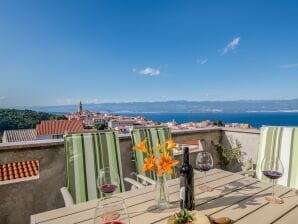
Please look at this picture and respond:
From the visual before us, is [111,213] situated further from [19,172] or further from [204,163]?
[19,172]

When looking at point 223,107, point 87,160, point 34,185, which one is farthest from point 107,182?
point 223,107

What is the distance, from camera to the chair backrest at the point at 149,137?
7.08ft

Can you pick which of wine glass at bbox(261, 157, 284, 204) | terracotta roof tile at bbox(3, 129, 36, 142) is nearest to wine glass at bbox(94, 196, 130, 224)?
wine glass at bbox(261, 157, 284, 204)

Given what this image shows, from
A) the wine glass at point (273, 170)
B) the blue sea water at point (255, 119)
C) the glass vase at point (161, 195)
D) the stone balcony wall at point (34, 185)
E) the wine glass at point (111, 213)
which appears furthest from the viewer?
the blue sea water at point (255, 119)

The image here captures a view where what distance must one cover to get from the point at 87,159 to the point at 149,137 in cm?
70

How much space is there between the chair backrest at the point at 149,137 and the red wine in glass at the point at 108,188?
1.00 m

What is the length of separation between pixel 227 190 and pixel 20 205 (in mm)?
1903

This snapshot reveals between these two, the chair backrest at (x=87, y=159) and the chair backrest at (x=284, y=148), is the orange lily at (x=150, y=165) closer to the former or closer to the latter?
the chair backrest at (x=87, y=159)

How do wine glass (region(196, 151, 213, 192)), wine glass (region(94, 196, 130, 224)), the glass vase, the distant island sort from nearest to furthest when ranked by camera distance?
wine glass (region(94, 196, 130, 224)), the glass vase, wine glass (region(196, 151, 213, 192)), the distant island

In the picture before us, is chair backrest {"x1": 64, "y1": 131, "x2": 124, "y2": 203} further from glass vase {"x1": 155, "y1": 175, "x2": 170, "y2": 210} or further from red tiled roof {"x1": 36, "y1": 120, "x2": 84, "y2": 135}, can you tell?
red tiled roof {"x1": 36, "y1": 120, "x2": 84, "y2": 135}

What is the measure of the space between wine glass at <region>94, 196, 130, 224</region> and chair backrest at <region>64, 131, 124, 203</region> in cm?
91

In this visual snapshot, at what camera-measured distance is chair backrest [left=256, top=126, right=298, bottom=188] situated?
1.87 meters

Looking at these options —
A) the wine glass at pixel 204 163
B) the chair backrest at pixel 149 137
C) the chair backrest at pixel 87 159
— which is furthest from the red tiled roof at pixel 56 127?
the wine glass at pixel 204 163

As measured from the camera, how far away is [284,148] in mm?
1957
